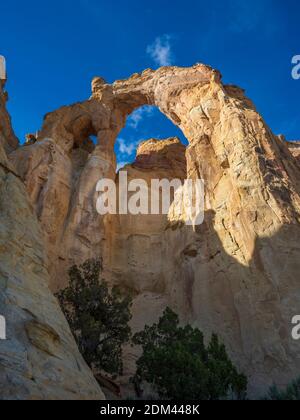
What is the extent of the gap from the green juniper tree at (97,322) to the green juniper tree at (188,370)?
1.27 metres

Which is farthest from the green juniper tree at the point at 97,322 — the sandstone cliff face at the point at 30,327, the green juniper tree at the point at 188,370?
the sandstone cliff face at the point at 30,327

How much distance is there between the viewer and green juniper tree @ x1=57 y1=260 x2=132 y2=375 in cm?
1466

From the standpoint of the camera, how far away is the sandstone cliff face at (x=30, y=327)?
739 cm

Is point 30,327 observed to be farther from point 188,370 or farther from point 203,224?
point 203,224

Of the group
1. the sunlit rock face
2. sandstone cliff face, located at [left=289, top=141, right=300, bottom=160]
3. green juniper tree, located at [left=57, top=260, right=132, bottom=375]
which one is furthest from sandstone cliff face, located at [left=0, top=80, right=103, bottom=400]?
sandstone cliff face, located at [left=289, top=141, right=300, bottom=160]

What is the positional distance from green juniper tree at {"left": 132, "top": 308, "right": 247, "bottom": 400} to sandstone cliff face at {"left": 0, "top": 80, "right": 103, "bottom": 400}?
12.1 feet

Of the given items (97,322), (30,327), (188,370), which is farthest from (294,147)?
(30,327)

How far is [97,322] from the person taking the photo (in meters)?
15.0

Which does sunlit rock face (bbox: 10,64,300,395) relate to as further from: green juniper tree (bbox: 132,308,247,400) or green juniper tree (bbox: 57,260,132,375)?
green juniper tree (bbox: 57,260,132,375)

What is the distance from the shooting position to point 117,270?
25.5 m

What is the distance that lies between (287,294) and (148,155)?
21.5 m

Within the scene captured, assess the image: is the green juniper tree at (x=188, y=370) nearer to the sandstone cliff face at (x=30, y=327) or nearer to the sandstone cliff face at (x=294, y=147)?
the sandstone cliff face at (x=30, y=327)

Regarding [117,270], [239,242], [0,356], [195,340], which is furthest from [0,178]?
[117,270]

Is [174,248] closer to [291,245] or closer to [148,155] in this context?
[291,245]
